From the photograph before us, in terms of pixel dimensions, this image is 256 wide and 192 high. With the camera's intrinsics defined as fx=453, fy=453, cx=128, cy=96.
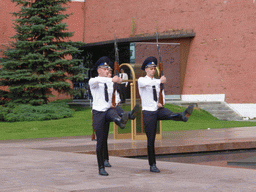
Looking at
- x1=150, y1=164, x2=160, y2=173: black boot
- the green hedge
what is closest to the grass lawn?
the green hedge

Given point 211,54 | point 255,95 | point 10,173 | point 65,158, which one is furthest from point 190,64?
point 10,173

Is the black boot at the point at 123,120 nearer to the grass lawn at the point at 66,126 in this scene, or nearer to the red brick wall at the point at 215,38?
the grass lawn at the point at 66,126

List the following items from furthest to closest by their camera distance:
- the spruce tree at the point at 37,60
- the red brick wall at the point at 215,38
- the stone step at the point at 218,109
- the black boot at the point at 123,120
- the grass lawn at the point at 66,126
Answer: the red brick wall at the point at 215,38 < the stone step at the point at 218,109 < the spruce tree at the point at 37,60 < the grass lawn at the point at 66,126 < the black boot at the point at 123,120

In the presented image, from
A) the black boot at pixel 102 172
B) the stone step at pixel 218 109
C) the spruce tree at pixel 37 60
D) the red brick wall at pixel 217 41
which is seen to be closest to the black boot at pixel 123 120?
the black boot at pixel 102 172

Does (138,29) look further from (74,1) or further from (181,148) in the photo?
(181,148)

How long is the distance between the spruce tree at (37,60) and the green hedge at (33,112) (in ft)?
1.84

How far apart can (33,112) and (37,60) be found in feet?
8.18

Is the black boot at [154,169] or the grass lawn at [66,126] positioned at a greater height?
the black boot at [154,169]

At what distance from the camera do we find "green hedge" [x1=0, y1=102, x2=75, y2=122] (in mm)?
19938

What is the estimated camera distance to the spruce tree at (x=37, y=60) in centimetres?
2127

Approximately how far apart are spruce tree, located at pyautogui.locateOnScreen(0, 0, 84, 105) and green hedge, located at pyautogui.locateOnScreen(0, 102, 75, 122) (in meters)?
0.56

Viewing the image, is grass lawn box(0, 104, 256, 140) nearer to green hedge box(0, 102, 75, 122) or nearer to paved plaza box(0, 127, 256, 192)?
green hedge box(0, 102, 75, 122)

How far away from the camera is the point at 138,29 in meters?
26.9

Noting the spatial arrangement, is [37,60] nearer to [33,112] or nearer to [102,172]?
[33,112]
